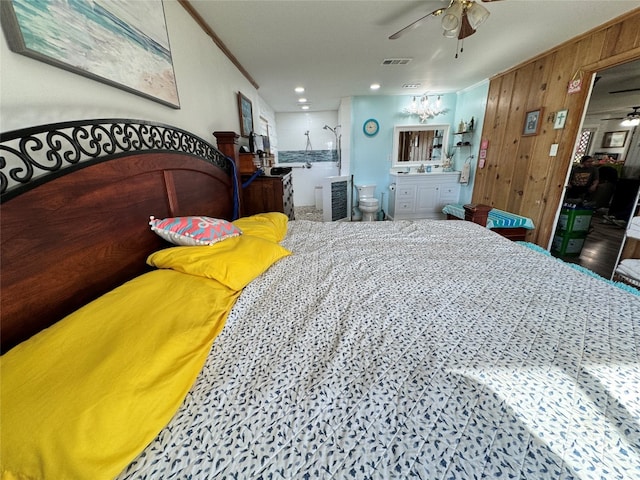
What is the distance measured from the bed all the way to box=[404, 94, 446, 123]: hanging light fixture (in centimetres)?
402

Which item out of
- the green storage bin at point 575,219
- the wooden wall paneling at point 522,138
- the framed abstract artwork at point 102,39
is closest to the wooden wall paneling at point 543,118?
the wooden wall paneling at point 522,138

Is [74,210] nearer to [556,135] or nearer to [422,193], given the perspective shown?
[556,135]

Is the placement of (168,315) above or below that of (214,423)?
above

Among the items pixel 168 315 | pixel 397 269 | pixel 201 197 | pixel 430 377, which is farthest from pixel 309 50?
pixel 430 377

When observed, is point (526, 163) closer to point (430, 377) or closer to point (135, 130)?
point (430, 377)

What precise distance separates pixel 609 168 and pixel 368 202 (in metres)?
4.31

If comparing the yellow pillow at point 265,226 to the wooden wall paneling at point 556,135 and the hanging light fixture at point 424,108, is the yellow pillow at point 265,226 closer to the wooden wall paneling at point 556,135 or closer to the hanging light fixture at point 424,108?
the wooden wall paneling at point 556,135

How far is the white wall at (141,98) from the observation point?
742 millimetres

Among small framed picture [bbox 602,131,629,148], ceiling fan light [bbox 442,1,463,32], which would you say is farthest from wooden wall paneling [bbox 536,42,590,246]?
small framed picture [bbox 602,131,629,148]

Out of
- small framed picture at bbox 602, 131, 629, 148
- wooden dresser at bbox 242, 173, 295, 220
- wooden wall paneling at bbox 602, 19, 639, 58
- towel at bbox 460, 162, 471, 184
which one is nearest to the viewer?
wooden wall paneling at bbox 602, 19, 639, 58

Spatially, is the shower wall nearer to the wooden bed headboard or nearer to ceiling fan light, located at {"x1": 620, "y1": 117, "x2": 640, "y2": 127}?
the wooden bed headboard

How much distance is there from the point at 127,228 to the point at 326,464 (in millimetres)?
1087

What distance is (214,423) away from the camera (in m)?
0.51

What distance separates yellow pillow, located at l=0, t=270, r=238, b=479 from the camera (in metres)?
0.41
